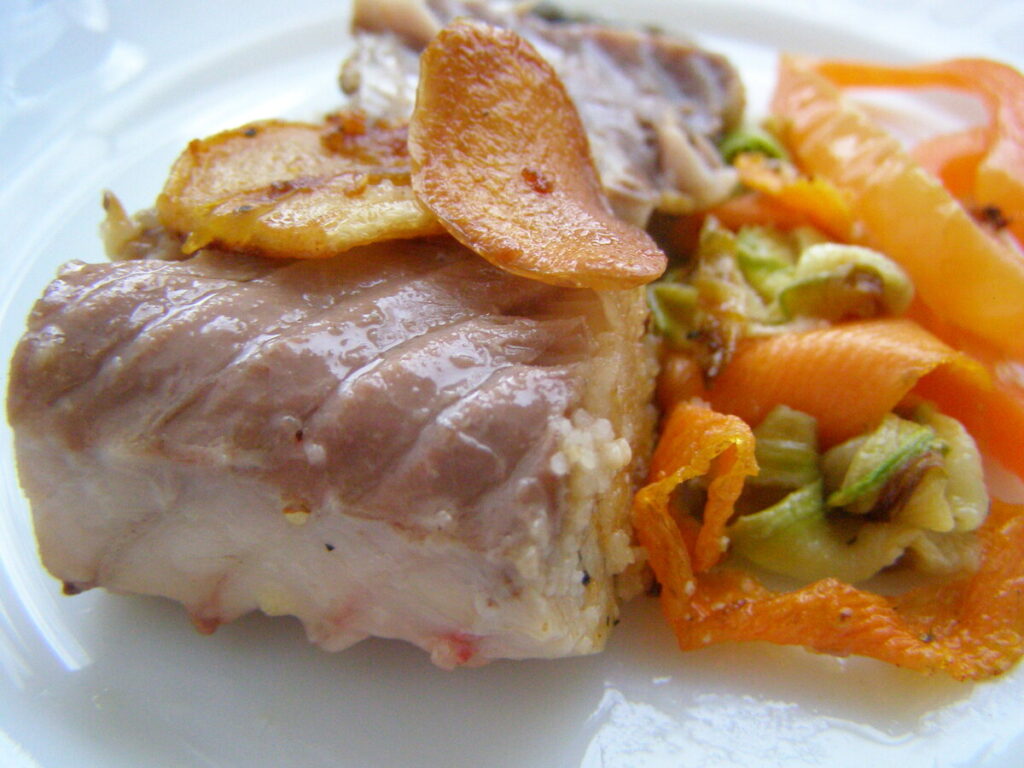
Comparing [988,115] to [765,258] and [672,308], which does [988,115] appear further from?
[672,308]

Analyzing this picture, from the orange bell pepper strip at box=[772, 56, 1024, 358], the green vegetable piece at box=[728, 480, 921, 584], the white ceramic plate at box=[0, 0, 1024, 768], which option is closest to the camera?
the white ceramic plate at box=[0, 0, 1024, 768]

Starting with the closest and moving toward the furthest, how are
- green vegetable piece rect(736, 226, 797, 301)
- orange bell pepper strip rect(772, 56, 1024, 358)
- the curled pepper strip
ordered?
the curled pepper strip
orange bell pepper strip rect(772, 56, 1024, 358)
green vegetable piece rect(736, 226, 797, 301)

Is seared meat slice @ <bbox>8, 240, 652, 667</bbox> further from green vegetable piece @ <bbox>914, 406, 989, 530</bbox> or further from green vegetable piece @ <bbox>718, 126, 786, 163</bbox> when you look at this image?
green vegetable piece @ <bbox>718, 126, 786, 163</bbox>

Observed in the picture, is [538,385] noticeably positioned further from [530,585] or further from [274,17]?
[274,17]

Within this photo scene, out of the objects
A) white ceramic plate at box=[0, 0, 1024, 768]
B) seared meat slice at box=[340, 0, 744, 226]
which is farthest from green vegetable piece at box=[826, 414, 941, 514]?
seared meat slice at box=[340, 0, 744, 226]

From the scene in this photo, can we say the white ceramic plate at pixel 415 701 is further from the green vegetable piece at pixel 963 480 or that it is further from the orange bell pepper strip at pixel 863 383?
→ the orange bell pepper strip at pixel 863 383

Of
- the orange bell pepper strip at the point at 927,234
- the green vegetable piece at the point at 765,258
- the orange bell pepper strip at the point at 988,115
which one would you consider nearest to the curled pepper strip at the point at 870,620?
the orange bell pepper strip at the point at 927,234
